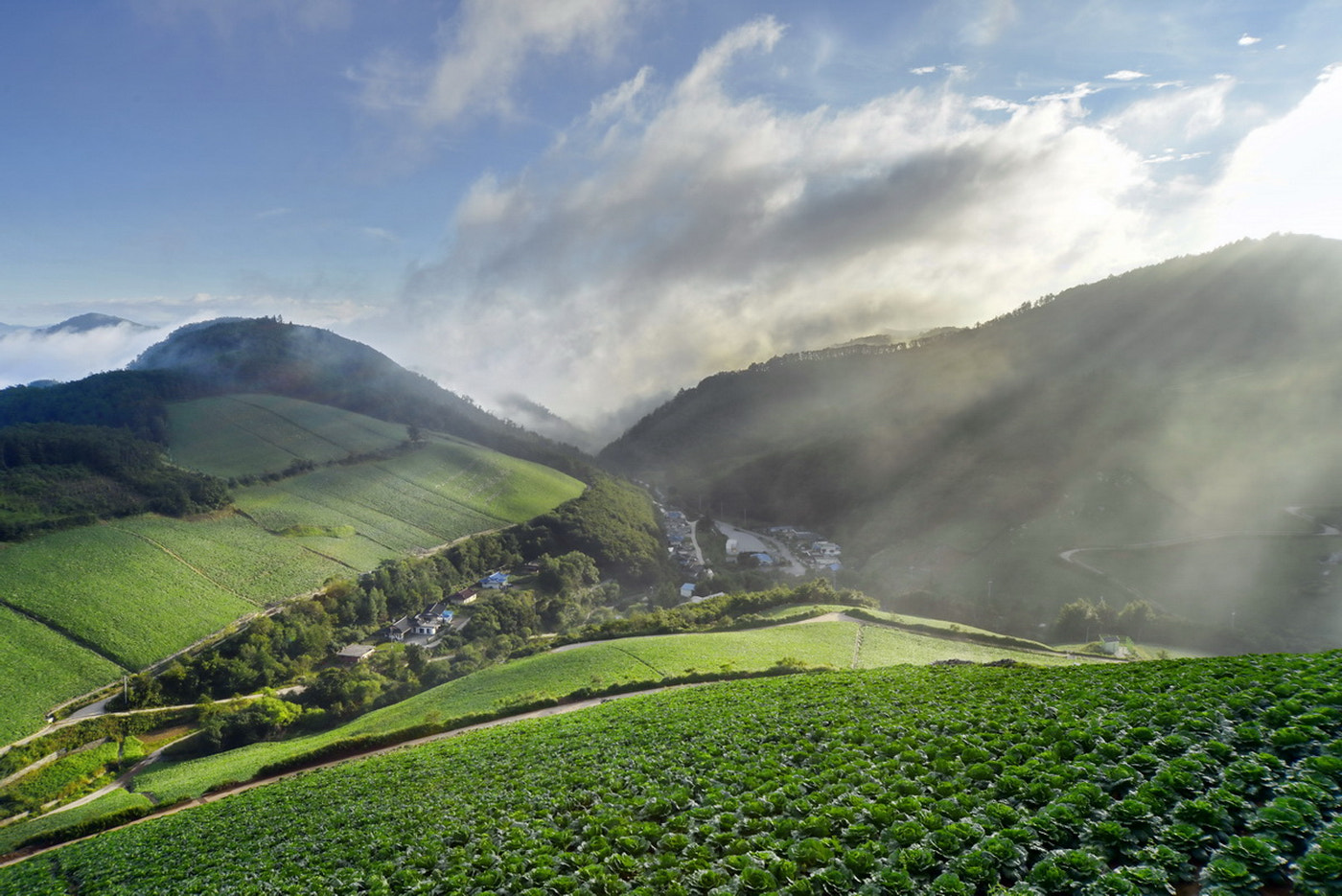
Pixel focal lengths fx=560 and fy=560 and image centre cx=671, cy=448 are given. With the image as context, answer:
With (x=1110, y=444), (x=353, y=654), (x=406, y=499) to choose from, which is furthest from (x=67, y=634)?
(x=1110, y=444)

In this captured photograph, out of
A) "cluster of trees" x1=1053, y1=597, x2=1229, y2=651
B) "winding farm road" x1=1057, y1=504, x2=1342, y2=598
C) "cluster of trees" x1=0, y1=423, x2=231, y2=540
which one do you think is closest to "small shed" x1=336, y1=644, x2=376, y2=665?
"cluster of trees" x1=0, y1=423, x2=231, y2=540

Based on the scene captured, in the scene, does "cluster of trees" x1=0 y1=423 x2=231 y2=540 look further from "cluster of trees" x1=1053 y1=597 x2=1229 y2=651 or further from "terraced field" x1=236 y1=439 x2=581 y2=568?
"cluster of trees" x1=1053 y1=597 x2=1229 y2=651

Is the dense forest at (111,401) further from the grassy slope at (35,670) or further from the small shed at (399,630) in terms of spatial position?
the small shed at (399,630)

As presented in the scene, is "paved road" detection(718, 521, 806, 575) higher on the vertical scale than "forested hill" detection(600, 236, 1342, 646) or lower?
lower

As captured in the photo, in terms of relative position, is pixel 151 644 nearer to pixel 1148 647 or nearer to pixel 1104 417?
pixel 1148 647

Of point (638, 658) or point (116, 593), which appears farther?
point (116, 593)

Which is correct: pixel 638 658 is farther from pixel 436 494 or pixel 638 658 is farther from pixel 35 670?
pixel 436 494
